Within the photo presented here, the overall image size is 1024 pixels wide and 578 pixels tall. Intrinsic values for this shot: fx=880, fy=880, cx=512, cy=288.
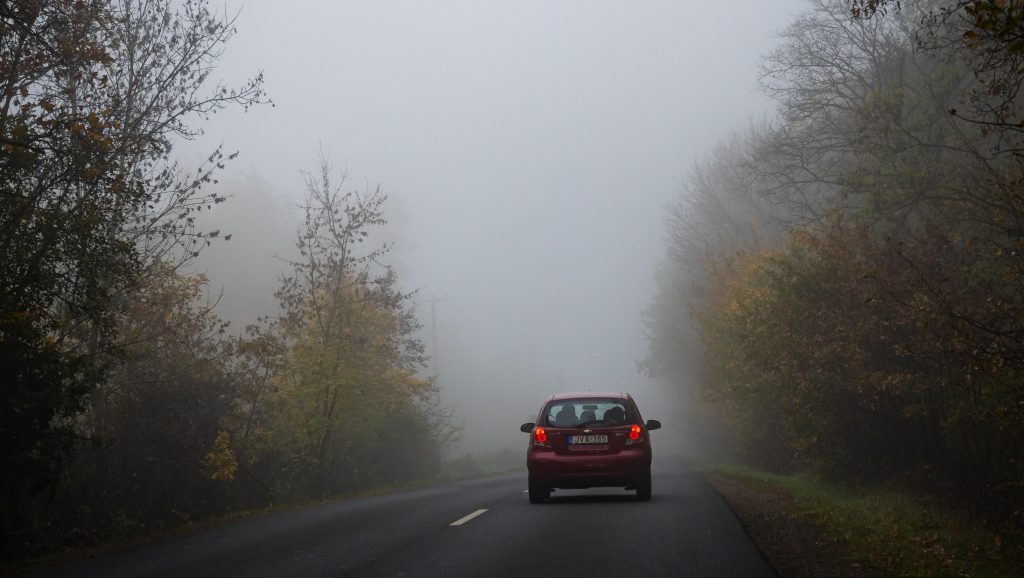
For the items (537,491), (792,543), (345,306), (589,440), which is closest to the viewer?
(792,543)

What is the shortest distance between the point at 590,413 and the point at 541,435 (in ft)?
2.88

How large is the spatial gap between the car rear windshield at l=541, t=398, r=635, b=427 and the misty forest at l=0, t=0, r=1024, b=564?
4.10 metres

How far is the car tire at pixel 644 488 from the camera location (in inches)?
510

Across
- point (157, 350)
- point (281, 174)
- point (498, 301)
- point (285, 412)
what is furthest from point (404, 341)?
point (498, 301)

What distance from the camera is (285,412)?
69.9 ft

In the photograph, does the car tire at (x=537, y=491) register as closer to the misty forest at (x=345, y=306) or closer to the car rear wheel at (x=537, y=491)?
the car rear wheel at (x=537, y=491)

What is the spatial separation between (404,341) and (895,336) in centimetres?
1640

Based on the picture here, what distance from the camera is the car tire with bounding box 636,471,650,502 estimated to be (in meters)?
12.9

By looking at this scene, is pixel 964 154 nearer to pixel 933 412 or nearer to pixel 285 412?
pixel 933 412

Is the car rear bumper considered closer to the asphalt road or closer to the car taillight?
the car taillight

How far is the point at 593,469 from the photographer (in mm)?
12789

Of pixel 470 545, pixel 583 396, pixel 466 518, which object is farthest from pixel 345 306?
pixel 470 545

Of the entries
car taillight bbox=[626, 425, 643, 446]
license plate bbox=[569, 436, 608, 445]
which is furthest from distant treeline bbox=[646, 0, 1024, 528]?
license plate bbox=[569, 436, 608, 445]

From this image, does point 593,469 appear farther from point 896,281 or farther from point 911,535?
point 896,281
